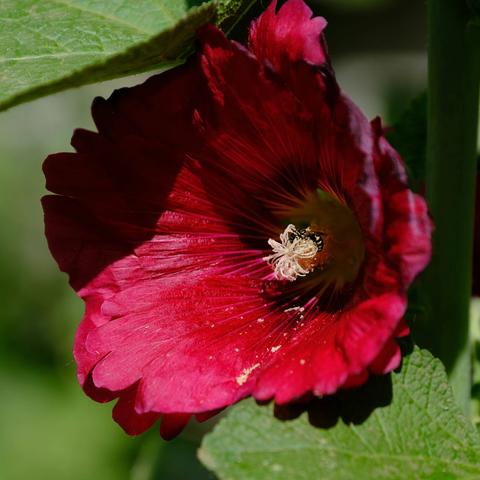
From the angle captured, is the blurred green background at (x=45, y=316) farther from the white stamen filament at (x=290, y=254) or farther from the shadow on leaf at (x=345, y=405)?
the shadow on leaf at (x=345, y=405)

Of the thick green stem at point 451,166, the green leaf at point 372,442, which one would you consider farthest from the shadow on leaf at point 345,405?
the thick green stem at point 451,166

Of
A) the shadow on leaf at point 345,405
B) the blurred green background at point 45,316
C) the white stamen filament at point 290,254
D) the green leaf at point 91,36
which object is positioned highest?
the green leaf at point 91,36

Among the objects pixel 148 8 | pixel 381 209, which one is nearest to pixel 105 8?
pixel 148 8

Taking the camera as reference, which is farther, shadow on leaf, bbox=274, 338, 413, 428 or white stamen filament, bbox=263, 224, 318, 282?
white stamen filament, bbox=263, 224, 318, 282

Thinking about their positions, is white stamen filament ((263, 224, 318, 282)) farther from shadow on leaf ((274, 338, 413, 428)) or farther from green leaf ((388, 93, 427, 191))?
shadow on leaf ((274, 338, 413, 428))

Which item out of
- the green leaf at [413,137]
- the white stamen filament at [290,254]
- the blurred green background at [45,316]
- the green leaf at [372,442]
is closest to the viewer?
the green leaf at [372,442]

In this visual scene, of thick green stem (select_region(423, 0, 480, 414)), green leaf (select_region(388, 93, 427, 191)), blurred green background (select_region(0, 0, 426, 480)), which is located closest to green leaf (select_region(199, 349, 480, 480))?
thick green stem (select_region(423, 0, 480, 414))
